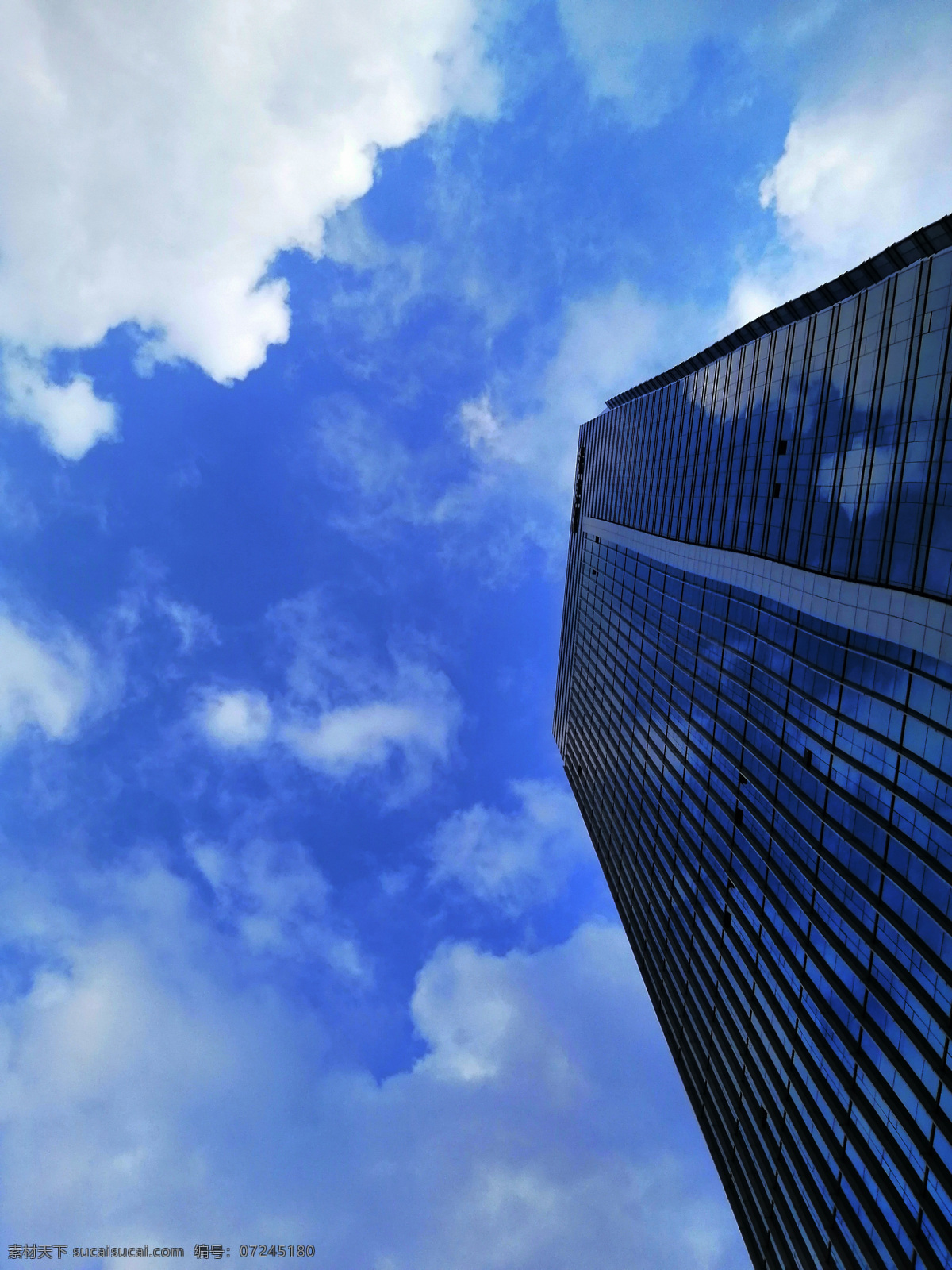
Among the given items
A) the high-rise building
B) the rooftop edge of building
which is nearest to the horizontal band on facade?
the high-rise building

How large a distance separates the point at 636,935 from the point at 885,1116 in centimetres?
4462

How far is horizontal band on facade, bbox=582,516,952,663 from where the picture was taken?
29.7 metres

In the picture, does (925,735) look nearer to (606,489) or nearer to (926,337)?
(926,337)

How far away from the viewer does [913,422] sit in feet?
→ 104

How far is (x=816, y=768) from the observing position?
41500 mm

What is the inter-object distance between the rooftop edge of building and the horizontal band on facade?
16.5 metres

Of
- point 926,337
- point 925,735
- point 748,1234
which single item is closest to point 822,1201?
point 748,1234

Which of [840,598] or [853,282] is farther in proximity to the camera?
[853,282]

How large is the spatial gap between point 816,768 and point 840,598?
433 inches

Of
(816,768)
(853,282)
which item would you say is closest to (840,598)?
(816,768)

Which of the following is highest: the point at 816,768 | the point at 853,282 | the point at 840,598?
the point at 853,282

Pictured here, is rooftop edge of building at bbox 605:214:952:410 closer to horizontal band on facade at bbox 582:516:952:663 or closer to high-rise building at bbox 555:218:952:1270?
high-rise building at bbox 555:218:952:1270

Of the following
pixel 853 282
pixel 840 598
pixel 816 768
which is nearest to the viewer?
pixel 840 598

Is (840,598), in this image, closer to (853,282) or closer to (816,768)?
(816,768)
